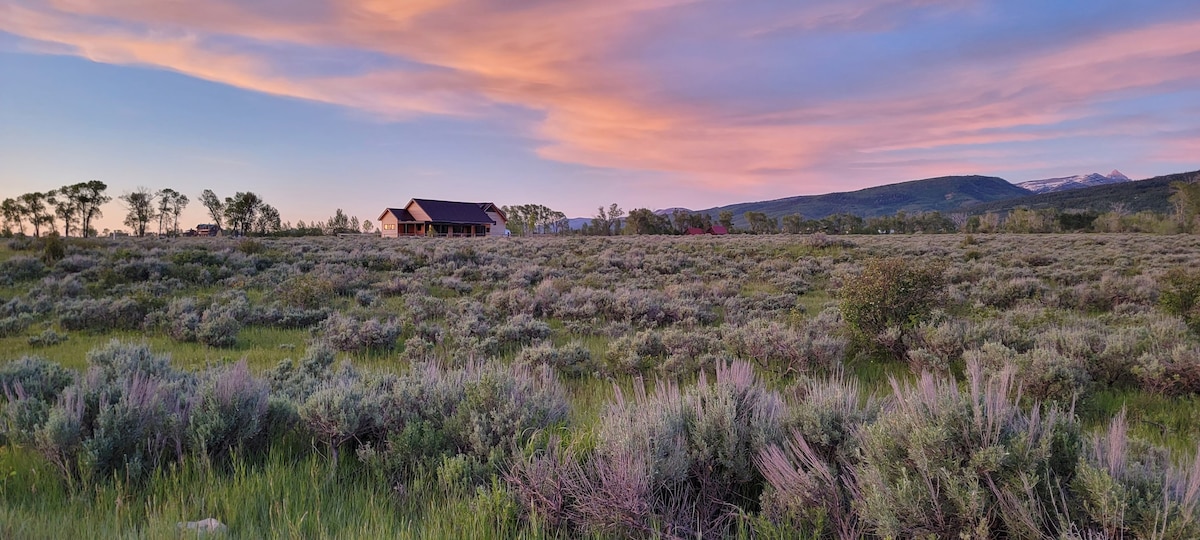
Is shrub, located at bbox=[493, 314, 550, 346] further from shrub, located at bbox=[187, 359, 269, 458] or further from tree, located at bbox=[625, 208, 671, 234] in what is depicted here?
tree, located at bbox=[625, 208, 671, 234]

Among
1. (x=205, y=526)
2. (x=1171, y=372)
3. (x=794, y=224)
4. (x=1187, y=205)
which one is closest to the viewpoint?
(x=205, y=526)

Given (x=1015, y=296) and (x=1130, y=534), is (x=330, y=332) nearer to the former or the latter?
(x=1130, y=534)

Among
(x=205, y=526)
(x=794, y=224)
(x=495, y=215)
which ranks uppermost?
(x=495, y=215)

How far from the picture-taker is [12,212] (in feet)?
206

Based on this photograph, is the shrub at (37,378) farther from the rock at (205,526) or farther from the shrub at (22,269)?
the shrub at (22,269)

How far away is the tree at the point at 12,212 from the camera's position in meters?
61.9

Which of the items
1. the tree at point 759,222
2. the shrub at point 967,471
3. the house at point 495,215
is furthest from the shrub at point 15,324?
the tree at point 759,222

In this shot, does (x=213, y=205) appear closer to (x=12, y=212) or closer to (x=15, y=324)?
(x=12, y=212)

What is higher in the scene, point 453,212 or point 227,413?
point 453,212

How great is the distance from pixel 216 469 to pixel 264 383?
826 millimetres

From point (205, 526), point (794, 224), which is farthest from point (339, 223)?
point (205, 526)

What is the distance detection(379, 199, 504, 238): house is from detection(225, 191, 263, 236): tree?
52.0ft

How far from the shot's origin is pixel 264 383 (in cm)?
402

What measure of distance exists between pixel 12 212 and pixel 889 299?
92.9m
